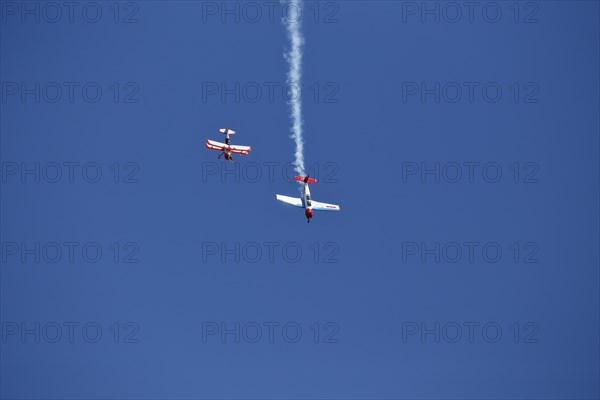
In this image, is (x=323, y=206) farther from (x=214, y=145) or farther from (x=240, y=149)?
(x=214, y=145)

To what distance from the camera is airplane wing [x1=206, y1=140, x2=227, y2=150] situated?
9181 centimetres

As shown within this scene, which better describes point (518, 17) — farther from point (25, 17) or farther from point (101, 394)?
point (101, 394)

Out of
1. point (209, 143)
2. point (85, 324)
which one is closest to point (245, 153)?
point (209, 143)

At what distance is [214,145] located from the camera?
3627 inches

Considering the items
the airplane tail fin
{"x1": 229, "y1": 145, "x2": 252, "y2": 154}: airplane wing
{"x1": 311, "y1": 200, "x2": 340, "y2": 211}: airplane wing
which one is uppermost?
{"x1": 229, "y1": 145, "x2": 252, "y2": 154}: airplane wing

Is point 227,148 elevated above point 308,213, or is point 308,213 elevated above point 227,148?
point 227,148

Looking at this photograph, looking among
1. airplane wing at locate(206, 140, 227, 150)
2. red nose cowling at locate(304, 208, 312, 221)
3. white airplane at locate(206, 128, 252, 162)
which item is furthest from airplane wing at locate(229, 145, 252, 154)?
A: red nose cowling at locate(304, 208, 312, 221)

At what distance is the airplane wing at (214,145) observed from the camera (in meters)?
91.8

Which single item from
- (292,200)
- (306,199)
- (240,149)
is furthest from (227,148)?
(306,199)

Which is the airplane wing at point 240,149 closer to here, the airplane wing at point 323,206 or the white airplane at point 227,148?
the white airplane at point 227,148

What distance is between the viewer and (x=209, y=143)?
91.9 m

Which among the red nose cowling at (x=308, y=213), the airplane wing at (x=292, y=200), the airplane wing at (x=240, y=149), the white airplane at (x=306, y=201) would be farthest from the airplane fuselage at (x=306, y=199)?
the airplane wing at (x=240, y=149)

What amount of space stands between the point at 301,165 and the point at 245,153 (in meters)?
7.93

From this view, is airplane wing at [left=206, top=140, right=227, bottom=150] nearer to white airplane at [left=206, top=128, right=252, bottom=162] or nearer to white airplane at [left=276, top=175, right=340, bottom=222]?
white airplane at [left=206, top=128, right=252, bottom=162]
